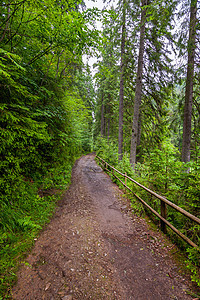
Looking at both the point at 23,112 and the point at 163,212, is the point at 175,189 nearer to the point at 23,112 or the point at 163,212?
the point at 163,212

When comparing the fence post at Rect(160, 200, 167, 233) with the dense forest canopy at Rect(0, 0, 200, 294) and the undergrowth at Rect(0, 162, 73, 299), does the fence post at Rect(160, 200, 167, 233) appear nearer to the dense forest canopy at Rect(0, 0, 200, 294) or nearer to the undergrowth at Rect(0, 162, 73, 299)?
the dense forest canopy at Rect(0, 0, 200, 294)

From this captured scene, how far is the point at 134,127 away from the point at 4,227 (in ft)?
23.5

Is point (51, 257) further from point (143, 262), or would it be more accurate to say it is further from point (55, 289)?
point (143, 262)

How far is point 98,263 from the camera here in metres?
2.70

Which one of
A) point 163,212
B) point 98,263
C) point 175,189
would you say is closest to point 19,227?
point 98,263

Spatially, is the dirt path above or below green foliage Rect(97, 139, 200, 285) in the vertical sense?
below

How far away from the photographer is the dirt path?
2.15m

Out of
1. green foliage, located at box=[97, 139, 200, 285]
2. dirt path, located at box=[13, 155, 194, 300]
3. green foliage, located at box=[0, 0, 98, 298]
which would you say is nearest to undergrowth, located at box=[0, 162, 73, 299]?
green foliage, located at box=[0, 0, 98, 298]

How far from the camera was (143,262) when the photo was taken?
8.95 feet

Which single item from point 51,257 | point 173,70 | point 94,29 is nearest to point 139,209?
point 51,257

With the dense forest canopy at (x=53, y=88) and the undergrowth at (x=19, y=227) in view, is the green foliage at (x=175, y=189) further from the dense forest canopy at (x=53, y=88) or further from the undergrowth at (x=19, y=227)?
the undergrowth at (x=19, y=227)

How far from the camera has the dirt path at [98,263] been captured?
215 centimetres

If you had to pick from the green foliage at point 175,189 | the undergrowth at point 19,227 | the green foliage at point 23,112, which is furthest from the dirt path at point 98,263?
the green foliage at point 175,189

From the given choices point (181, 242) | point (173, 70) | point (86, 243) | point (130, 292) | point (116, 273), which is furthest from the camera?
point (173, 70)
